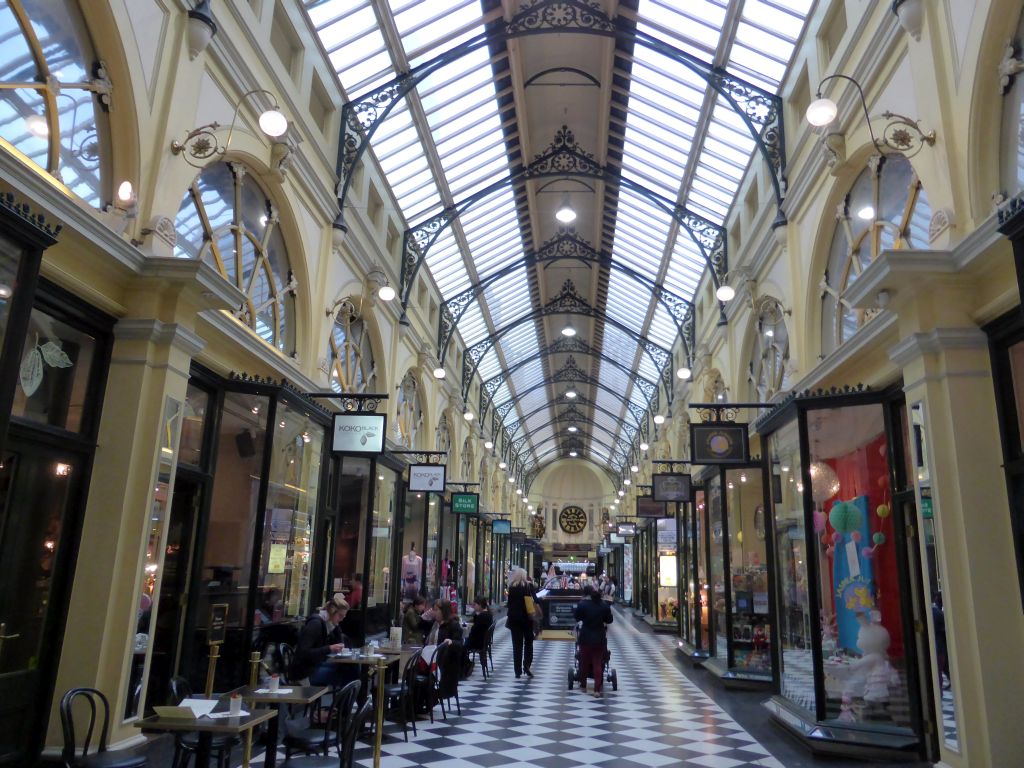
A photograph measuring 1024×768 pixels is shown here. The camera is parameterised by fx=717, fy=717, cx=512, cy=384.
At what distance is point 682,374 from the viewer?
539 inches

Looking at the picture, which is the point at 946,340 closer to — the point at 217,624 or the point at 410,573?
the point at 217,624

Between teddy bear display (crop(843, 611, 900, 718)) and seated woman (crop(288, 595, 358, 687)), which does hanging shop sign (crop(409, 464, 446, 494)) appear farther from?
teddy bear display (crop(843, 611, 900, 718))

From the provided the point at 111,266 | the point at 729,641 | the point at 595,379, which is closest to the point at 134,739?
the point at 111,266

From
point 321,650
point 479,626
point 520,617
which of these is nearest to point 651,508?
point 520,617

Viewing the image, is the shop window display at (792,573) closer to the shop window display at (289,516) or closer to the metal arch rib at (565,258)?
the shop window display at (289,516)

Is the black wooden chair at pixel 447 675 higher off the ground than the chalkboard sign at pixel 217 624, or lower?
lower

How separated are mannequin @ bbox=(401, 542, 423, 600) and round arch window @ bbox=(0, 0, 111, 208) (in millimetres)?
11042

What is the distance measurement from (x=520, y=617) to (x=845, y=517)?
20.1 feet

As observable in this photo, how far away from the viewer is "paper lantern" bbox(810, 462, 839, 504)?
7.45m

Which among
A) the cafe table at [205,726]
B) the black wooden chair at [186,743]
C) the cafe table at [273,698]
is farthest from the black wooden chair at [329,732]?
the cafe table at [205,726]

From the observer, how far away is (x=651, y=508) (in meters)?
19.7

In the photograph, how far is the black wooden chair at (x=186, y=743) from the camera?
4930mm

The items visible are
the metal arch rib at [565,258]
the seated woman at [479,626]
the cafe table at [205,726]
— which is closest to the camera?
the cafe table at [205,726]

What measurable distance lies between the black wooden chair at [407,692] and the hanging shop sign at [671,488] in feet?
23.8
